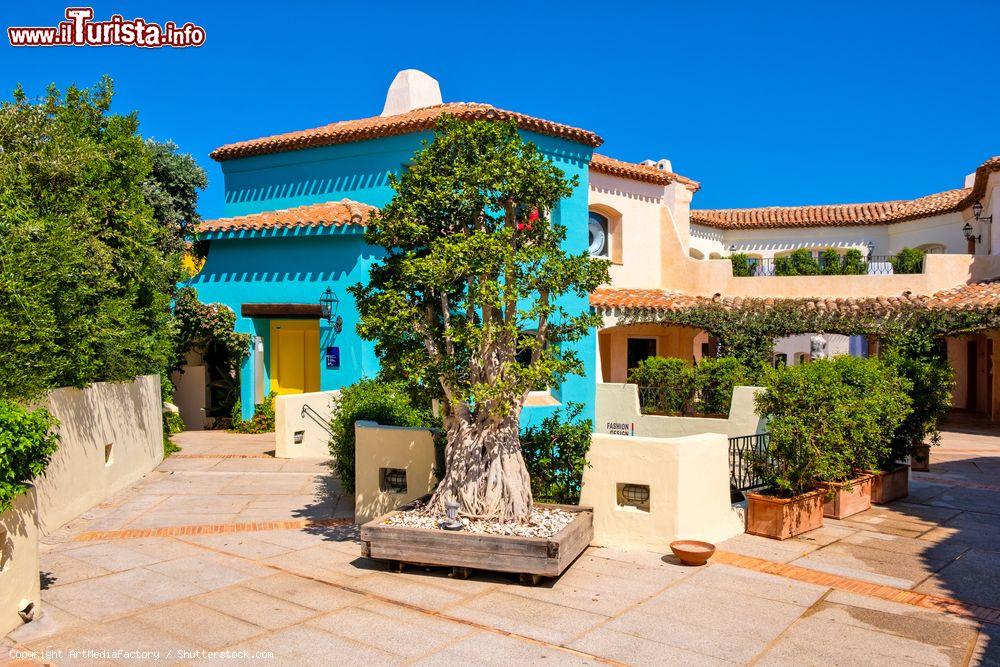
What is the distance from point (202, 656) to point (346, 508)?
17.0 feet

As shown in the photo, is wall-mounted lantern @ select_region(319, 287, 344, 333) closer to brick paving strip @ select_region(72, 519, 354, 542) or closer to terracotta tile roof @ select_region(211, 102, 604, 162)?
terracotta tile roof @ select_region(211, 102, 604, 162)

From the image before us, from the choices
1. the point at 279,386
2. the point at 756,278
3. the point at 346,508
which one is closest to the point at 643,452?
the point at 346,508

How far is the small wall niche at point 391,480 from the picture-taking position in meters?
9.77

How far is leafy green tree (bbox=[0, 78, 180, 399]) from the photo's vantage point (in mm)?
8758

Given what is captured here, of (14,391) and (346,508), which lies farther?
(346,508)

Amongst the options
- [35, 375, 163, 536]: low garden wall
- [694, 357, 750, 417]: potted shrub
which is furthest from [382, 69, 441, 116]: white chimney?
[35, 375, 163, 536]: low garden wall

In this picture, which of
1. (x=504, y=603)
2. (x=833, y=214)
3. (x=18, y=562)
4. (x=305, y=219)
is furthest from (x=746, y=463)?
(x=833, y=214)

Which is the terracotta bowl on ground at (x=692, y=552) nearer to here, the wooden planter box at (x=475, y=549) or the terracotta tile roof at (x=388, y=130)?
the wooden planter box at (x=475, y=549)

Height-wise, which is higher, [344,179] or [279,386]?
[344,179]

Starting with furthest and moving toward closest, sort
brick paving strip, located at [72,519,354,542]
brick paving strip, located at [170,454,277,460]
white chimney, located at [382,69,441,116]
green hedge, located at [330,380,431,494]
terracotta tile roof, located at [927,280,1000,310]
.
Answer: white chimney, located at [382,69,441,116]
terracotta tile roof, located at [927,280,1000,310]
brick paving strip, located at [170,454,277,460]
green hedge, located at [330,380,431,494]
brick paving strip, located at [72,519,354,542]

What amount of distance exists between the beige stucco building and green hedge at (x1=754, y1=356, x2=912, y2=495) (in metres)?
10.0

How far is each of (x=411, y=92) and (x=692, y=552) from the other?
16.8 metres

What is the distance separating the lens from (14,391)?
342 inches

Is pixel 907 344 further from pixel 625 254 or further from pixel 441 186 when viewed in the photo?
pixel 441 186
